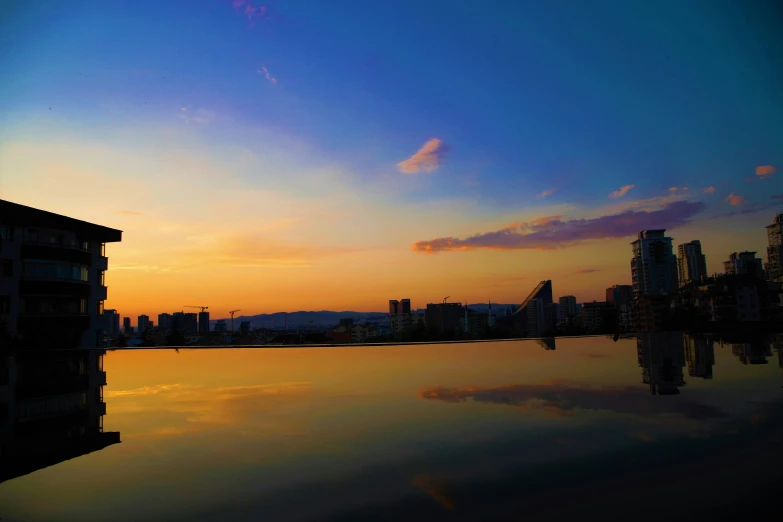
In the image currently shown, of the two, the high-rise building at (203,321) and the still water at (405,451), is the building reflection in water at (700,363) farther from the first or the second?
the high-rise building at (203,321)

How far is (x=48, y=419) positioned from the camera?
761 centimetres

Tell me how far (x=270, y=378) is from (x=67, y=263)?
73.5 feet

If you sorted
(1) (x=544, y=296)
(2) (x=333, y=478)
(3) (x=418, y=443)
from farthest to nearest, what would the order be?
(1) (x=544, y=296)
(3) (x=418, y=443)
(2) (x=333, y=478)

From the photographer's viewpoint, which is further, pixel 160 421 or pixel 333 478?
Answer: pixel 160 421

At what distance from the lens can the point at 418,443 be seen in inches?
227

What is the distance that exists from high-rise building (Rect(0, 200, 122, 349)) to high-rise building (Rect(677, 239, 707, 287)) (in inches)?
3640

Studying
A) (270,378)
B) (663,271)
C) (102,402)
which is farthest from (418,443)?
(663,271)

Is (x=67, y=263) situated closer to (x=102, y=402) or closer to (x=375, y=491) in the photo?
(x=102, y=402)

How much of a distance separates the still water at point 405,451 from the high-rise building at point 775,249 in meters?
77.8

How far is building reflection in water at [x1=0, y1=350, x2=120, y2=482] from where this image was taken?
5.51 metres

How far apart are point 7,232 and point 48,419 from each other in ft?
78.4

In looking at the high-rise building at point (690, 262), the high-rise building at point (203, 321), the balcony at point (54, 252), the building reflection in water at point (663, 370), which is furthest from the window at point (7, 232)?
the high-rise building at point (690, 262)

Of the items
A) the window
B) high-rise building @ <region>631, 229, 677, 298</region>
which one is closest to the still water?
the window

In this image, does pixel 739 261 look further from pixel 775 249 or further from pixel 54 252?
pixel 54 252
